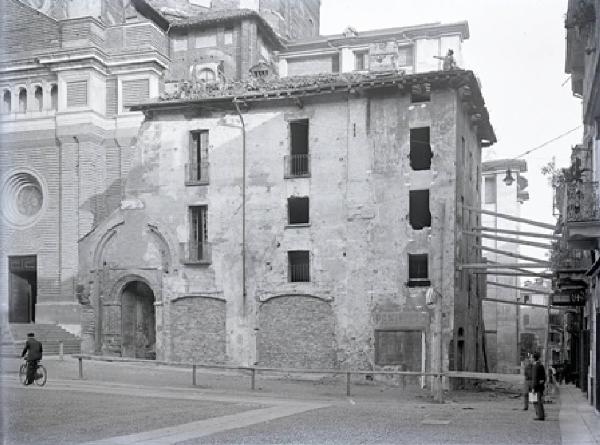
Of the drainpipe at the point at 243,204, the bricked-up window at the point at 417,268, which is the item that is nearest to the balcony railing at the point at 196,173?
the drainpipe at the point at 243,204

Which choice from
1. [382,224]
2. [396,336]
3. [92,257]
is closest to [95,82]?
[92,257]

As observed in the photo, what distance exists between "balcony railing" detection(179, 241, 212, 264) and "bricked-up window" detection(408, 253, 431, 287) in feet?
25.5

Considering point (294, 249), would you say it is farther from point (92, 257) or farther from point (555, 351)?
point (555, 351)

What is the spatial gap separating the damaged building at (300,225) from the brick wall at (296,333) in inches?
2.0

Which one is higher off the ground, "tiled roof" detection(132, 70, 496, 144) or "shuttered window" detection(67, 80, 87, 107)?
"shuttered window" detection(67, 80, 87, 107)

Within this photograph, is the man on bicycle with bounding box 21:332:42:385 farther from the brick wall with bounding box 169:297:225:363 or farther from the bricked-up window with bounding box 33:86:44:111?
the bricked-up window with bounding box 33:86:44:111

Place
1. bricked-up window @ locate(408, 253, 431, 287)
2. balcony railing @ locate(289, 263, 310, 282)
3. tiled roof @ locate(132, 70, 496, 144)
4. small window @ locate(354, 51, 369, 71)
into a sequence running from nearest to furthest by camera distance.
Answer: tiled roof @ locate(132, 70, 496, 144) < bricked-up window @ locate(408, 253, 431, 287) < balcony railing @ locate(289, 263, 310, 282) < small window @ locate(354, 51, 369, 71)

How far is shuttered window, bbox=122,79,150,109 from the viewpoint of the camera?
3600 cm

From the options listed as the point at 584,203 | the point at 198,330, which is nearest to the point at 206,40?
the point at 198,330

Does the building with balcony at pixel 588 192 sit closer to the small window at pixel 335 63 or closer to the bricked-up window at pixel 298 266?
the bricked-up window at pixel 298 266

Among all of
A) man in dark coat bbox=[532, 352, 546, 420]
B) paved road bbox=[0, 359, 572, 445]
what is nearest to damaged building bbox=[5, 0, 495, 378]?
paved road bbox=[0, 359, 572, 445]

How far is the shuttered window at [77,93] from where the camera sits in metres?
33.7

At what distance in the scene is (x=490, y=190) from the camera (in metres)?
35.8

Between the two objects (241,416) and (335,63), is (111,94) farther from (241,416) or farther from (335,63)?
(241,416)
